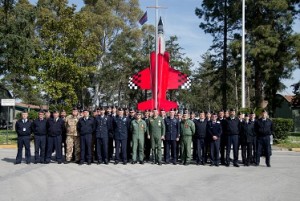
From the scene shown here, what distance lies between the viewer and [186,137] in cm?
1271

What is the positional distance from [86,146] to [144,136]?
1.88 metres

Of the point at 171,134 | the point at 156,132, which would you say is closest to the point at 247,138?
the point at 171,134

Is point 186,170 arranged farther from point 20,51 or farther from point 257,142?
point 20,51

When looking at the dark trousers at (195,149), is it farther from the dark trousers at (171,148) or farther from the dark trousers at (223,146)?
the dark trousers at (223,146)

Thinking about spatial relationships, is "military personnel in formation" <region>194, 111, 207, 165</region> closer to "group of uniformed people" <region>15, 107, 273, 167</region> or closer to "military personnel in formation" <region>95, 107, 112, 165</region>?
"group of uniformed people" <region>15, 107, 273, 167</region>

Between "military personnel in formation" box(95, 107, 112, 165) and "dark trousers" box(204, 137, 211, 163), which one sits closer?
"military personnel in formation" box(95, 107, 112, 165)

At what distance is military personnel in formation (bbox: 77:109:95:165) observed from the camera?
489 inches

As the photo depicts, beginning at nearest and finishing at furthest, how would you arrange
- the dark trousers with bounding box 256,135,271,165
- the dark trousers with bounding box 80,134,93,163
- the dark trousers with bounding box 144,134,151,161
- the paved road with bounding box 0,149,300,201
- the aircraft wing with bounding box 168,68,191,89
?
the paved road with bounding box 0,149,300,201, the dark trousers with bounding box 256,135,271,165, the dark trousers with bounding box 80,134,93,163, the dark trousers with bounding box 144,134,151,161, the aircraft wing with bounding box 168,68,191,89

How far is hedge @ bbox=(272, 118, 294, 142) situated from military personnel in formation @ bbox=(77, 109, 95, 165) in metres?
11.0

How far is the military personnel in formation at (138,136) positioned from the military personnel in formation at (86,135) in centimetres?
128

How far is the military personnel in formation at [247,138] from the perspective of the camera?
1251 cm

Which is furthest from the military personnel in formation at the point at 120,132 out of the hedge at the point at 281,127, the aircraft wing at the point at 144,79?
the hedge at the point at 281,127

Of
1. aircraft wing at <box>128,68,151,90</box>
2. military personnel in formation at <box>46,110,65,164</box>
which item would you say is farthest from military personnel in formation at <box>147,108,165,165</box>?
aircraft wing at <box>128,68,151,90</box>

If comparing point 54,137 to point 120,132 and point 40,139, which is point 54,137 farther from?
point 120,132
